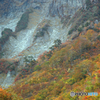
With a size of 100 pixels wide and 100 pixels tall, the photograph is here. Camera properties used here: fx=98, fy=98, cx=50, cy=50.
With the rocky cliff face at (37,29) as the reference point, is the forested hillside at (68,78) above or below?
below

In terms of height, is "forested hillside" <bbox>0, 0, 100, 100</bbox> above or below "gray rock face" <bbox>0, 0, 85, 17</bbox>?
below

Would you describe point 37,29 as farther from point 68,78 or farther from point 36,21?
point 68,78

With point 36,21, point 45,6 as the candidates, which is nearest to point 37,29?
point 36,21

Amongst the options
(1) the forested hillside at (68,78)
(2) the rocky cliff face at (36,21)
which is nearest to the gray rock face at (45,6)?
(2) the rocky cliff face at (36,21)

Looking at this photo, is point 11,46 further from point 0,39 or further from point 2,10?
point 2,10

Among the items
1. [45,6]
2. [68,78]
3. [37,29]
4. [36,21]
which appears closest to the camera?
[68,78]

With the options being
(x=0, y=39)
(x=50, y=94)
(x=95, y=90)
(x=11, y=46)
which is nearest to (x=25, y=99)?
(x=50, y=94)

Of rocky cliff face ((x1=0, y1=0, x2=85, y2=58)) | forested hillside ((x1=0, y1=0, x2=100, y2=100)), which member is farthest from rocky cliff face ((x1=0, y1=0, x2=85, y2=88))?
forested hillside ((x1=0, y1=0, x2=100, y2=100))

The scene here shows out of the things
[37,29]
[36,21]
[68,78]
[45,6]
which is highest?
[45,6]

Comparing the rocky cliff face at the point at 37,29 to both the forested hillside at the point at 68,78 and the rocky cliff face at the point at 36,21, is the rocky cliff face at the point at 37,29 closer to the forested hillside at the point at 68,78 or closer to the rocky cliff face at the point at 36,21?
the rocky cliff face at the point at 36,21

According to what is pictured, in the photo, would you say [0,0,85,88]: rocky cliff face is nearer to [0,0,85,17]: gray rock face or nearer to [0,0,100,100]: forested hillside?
[0,0,85,17]: gray rock face

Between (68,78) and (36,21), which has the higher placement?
(36,21)

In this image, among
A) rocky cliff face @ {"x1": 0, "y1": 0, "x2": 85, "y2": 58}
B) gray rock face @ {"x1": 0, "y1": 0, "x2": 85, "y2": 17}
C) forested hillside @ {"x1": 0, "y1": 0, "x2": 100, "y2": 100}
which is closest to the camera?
forested hillside @ {"x1": 0, "y1": 0, "x2": 100, "y2": 100}
